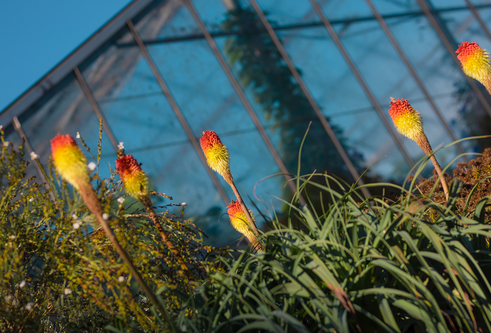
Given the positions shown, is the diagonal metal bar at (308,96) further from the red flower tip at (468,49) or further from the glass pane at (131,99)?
the red flower tip at (468,49)

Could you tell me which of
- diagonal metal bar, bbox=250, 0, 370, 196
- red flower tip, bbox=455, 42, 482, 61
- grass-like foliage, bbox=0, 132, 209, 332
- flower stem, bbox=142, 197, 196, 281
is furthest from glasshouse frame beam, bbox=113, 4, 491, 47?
flower stem, bbox=142, 197, 196, 281

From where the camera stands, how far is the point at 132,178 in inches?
67.5

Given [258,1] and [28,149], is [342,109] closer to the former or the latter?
[258,1]

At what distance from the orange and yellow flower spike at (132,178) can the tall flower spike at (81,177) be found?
28 cm

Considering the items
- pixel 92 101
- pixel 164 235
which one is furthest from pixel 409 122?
pixel 92 101

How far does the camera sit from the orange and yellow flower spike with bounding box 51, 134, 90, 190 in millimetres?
1379

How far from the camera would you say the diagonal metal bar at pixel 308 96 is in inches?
253

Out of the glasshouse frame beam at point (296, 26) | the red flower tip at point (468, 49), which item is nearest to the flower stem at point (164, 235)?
the red flower tip at point (468, 49)

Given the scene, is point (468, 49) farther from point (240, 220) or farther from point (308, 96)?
point (308, 96)

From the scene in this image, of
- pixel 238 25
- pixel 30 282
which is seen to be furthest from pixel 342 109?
pixel 30 282

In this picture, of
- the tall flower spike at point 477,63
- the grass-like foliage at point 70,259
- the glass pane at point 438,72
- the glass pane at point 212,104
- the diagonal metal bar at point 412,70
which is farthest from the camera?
the glass pane at point 438,72

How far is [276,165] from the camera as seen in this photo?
609 cm

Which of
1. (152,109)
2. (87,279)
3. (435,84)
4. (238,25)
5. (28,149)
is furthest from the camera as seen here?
(435,84)

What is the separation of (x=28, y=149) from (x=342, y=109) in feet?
15.3
